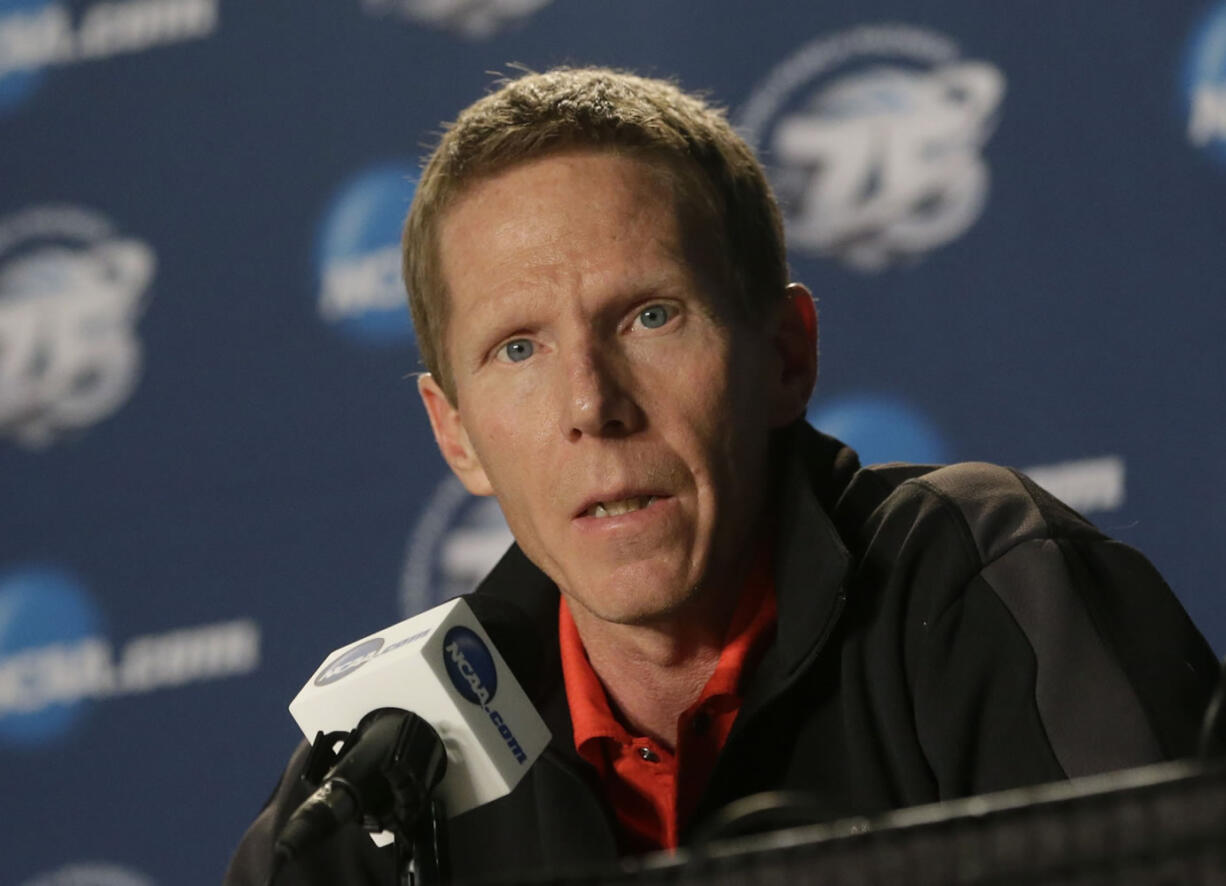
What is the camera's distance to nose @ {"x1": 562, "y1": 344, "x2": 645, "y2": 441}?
4.66ft

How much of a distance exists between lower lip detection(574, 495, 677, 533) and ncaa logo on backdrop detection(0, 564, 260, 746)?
150cm

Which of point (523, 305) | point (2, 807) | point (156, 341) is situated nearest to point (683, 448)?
point (523, 305)

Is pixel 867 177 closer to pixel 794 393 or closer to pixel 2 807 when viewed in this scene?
pixel 794 393

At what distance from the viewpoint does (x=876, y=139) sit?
2.51 metres

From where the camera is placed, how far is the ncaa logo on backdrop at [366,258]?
281 cm

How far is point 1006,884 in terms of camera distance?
54 centimetres

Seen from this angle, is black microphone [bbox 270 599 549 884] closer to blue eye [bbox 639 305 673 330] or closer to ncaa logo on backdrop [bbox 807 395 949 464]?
blue eye [bbox 639 305 673 330]

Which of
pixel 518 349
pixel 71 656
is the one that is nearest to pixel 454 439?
pixel 518 349

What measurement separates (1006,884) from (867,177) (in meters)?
2.06

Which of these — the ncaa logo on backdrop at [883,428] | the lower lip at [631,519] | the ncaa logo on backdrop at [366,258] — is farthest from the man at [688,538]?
the ncaa logo on backdrop at [366,258]

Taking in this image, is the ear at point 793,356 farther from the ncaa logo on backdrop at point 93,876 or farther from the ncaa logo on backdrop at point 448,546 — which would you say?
the ncaa logo on backdrop at point 93,876

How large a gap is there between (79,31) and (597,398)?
6.93 feet

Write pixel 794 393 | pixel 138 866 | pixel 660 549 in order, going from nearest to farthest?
1. pixel 660 549
2. pixel 794 393
3. pixel 138 866

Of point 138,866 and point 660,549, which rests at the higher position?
point 660,549
